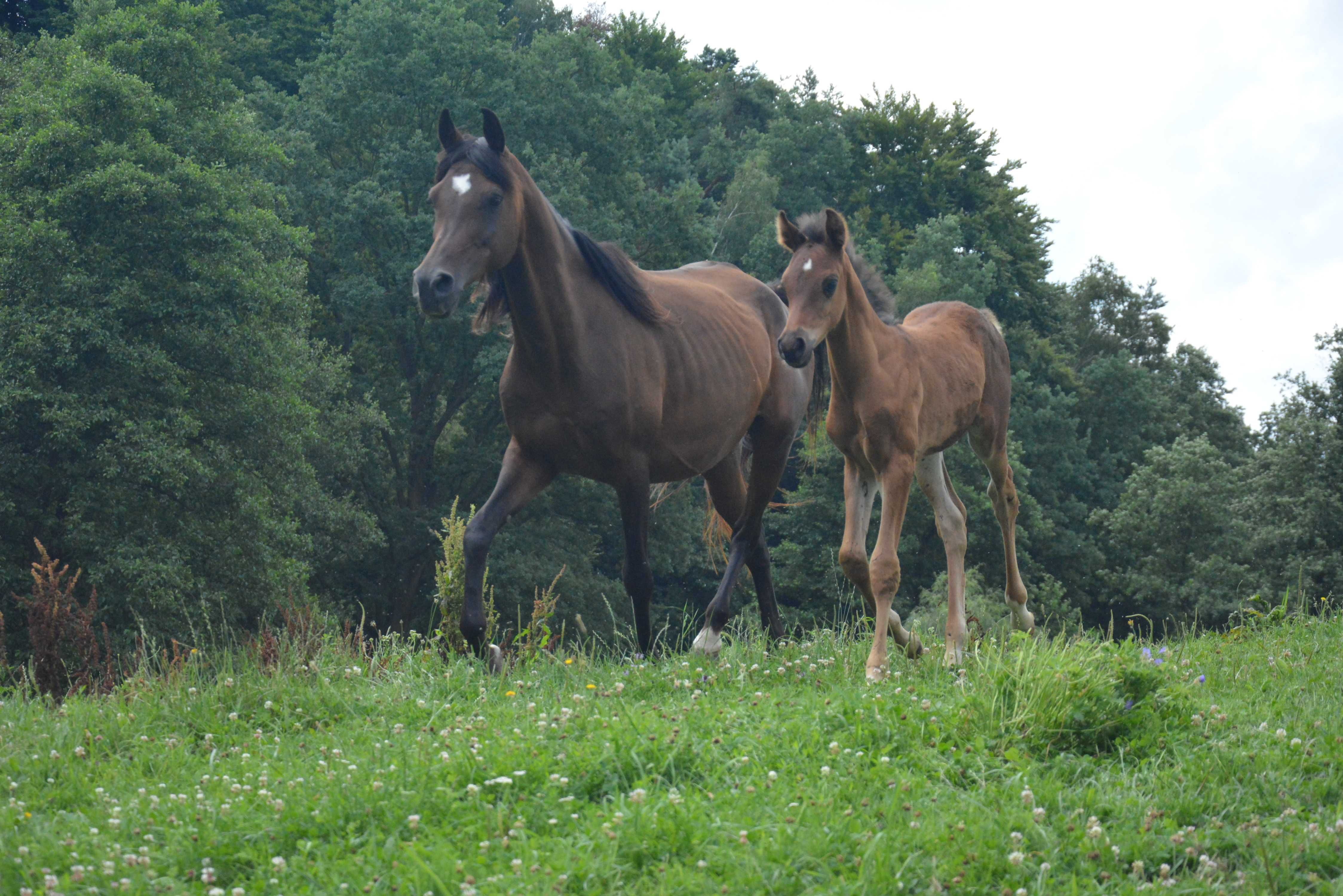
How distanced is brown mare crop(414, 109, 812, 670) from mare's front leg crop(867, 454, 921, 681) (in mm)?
1334

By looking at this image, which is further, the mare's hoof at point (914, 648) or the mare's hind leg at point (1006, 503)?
the mare's hind leg at point (1006, 503)

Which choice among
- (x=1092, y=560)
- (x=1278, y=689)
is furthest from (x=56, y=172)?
(x=1092, y=560)

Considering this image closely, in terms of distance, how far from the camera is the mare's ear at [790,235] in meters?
6.62

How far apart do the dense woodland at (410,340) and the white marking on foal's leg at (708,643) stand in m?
1.38

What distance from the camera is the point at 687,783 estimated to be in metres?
4.34

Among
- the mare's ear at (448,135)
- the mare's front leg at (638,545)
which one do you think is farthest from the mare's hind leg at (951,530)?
the mare's ear at (448,135)

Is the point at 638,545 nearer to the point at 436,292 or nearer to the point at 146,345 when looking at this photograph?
the point at 436,292

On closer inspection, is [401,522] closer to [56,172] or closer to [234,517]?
[234,517]

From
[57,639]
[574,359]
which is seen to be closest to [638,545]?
[574,359]

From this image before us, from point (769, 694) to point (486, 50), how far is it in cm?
2761

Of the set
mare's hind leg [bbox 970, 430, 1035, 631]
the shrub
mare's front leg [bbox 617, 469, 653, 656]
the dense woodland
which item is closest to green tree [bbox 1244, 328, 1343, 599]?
the dense woodland

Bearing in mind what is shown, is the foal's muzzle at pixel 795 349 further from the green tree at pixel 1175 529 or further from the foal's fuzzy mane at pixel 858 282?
the green tree at pixel 1175 529

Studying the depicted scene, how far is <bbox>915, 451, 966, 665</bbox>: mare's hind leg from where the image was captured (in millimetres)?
6914

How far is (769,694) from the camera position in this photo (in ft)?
18.6
